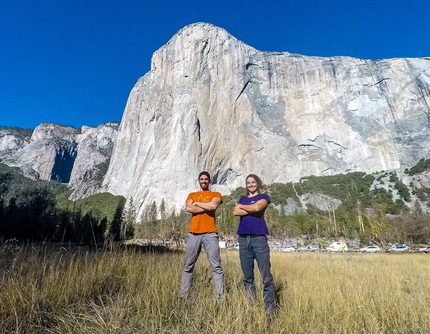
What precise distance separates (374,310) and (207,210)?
2132mm

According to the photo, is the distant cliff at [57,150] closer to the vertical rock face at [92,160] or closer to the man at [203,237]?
the vertical rock face at [92,160]

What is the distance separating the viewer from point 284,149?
69688mm

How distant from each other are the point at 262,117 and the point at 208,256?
72.2m

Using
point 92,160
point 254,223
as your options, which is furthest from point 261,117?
point 92,160

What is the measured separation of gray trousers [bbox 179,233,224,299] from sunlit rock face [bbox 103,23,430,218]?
59.8 m

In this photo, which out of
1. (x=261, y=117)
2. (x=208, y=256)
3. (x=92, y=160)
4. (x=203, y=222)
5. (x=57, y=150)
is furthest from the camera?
(x=57, y=150)

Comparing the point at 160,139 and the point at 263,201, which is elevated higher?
the point at 160,139

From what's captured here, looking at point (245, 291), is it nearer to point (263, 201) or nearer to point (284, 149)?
point (263, 201)

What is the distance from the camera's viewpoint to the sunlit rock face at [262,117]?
6775cm

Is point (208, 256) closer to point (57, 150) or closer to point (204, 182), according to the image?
point (204, 182)

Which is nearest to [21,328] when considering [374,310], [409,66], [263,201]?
[263,201]

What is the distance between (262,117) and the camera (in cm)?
7294

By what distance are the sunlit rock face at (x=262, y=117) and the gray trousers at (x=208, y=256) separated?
59.8 meters

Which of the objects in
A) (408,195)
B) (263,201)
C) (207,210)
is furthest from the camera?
(408,195)
